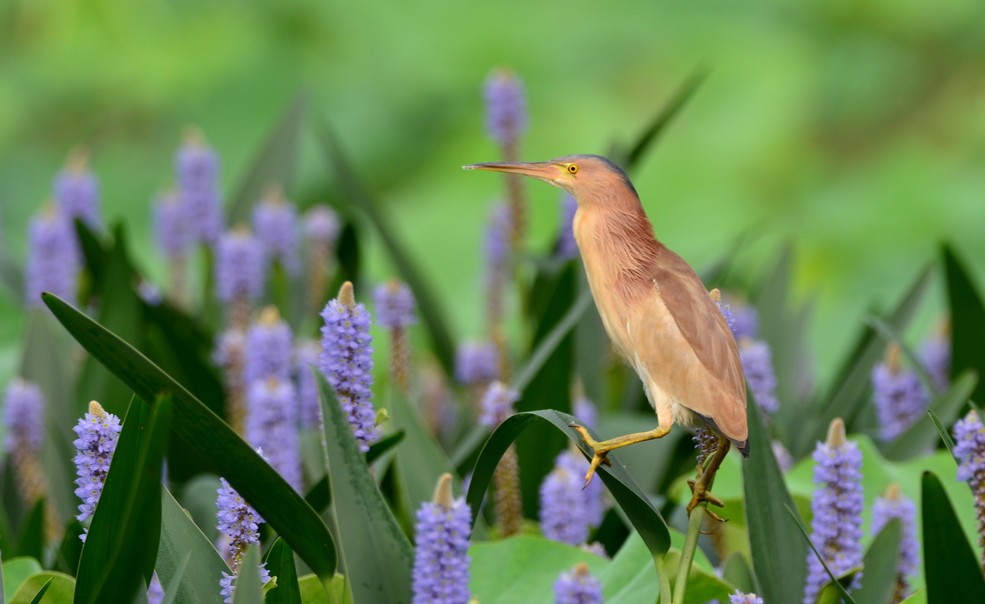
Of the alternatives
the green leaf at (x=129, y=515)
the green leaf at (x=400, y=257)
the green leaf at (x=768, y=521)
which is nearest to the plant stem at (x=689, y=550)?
the green leaf at (x=768, y=521)

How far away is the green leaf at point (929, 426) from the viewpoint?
0.95 meters

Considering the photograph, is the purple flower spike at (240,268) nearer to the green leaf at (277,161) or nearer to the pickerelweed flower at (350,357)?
the green leaf at (277,161)

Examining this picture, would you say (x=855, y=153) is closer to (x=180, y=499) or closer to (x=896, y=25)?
(x=896, y=25)

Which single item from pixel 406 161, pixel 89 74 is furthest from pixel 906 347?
pixel 89 74

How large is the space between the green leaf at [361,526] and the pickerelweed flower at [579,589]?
0.08m

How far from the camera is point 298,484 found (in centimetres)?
92

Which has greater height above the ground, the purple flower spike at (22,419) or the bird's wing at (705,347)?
the purple flower spike at (22,419)

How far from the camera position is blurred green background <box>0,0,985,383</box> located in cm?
293

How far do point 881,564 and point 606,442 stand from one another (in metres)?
0.23

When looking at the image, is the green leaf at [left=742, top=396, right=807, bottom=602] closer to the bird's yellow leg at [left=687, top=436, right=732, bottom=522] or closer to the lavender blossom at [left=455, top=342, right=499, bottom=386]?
the bird's yellow leg at [left=687, top=436, right=732, bottom=522]

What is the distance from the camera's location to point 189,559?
640 mm

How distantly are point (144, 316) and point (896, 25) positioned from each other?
3040 millimetres

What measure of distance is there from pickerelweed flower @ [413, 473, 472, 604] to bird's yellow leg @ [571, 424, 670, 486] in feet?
0.21

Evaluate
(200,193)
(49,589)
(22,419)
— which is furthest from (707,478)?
(200,193)
